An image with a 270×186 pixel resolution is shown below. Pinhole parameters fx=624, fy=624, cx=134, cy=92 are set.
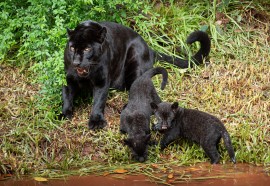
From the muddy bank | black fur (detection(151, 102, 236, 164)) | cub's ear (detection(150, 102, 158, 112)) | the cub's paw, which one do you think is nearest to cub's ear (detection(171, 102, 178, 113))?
black fur (detection(151, 102, 236, 164))

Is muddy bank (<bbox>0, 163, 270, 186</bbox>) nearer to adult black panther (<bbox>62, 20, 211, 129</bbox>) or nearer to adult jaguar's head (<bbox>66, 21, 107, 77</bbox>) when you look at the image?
adult black panther (<bbox>62, 20, 211, 129</bbox>)

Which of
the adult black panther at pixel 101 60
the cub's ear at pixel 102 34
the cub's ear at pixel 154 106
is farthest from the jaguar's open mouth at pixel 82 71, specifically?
the cub's ear at pixel 154 106

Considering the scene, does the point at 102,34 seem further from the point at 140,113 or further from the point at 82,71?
the point at 140,113

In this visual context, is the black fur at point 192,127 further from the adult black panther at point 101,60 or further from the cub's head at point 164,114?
the adult black panther at point 101,60

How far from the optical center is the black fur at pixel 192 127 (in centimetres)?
742

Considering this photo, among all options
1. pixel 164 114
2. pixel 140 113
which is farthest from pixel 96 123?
pixel 164 114

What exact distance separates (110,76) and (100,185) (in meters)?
2.02

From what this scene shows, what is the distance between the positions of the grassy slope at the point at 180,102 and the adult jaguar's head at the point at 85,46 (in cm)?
81

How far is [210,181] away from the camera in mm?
7031

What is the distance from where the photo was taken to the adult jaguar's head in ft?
25.7

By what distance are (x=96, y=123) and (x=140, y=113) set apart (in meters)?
0.65

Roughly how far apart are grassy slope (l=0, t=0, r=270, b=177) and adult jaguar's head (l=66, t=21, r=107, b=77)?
31.8 inches

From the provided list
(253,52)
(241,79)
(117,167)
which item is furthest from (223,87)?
(117,167)

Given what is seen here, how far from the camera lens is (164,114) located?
774 centimetres
